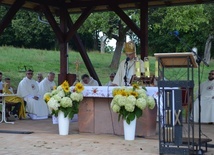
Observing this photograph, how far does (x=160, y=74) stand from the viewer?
771 cm

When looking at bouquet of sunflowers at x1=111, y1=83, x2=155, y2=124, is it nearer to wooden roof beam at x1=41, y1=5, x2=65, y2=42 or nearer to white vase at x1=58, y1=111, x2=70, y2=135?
white vase at x1=58, y1=111, x2=70, y2=135

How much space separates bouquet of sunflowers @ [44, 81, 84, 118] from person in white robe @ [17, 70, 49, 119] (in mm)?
4374

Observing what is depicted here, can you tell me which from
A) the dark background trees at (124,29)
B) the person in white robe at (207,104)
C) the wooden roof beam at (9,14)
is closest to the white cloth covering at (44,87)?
the wooden roof beam at (9,14)

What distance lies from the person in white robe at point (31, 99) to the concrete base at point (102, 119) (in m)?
4.06

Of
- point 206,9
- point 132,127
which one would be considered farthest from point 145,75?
point 206,9

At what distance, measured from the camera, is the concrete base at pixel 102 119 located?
9445mm

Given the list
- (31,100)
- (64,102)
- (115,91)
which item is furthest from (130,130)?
(31,100)

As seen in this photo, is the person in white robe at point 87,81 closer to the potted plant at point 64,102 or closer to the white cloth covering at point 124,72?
the white cloth covering at point 124,72

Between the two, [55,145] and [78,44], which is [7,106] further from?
[55,145]

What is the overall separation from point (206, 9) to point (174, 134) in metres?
23.5

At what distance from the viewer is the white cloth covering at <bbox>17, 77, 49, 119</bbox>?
13.9 meters

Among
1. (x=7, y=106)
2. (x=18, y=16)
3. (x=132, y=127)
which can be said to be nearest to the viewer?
(x=132, y=127)

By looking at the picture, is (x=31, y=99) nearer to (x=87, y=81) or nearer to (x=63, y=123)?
(x=87, y=81)

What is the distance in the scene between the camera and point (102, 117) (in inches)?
386
